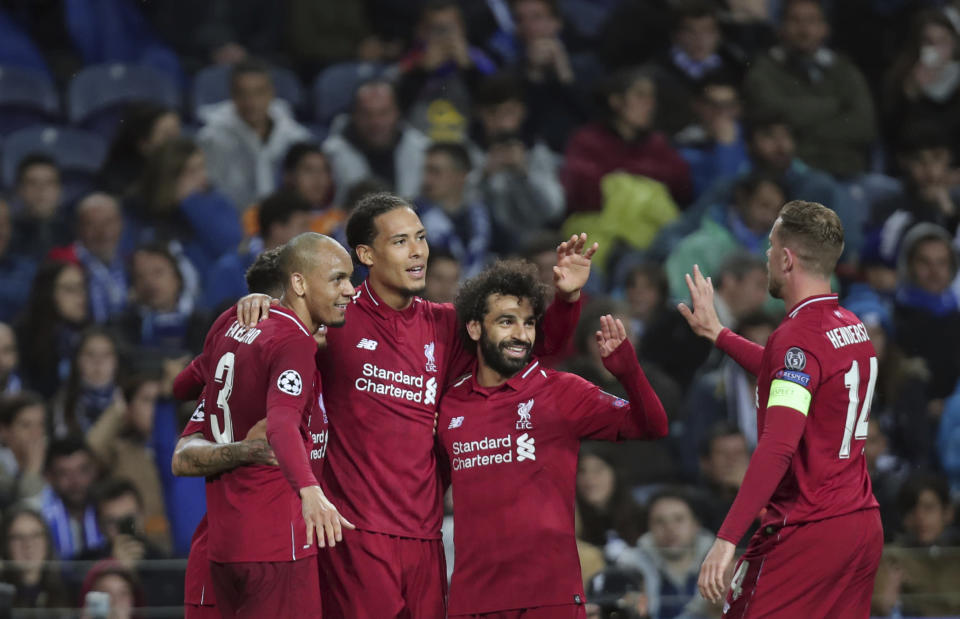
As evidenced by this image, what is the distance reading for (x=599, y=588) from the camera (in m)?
7.82

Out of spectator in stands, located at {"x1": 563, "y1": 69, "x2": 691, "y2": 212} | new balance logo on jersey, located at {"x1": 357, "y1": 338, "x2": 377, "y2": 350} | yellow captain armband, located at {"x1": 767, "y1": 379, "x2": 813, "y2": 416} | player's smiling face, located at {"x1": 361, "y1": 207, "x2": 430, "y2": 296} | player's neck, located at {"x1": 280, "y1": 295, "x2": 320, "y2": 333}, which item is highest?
spectator in stands, located at {"x1": 563, "y1": 69, "x2": 691, "y2": 212}

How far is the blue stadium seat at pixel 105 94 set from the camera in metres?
12.0

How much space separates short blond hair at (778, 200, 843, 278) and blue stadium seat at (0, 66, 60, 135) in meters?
7.69

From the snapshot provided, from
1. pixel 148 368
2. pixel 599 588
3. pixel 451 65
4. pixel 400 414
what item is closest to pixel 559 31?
pixel 451 65

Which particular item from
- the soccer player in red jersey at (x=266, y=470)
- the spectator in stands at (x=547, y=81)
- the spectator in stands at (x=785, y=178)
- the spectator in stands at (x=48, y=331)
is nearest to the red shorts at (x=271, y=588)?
the soccer player in red jersey at (x=266, y=470)

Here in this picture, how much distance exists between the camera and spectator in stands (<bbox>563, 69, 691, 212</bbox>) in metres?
11.9

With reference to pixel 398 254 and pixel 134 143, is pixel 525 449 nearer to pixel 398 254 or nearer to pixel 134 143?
pixel 398 254

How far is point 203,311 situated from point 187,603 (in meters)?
4.17

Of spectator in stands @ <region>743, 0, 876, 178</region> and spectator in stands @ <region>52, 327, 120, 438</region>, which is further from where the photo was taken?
spectator in stands @ <region>743, 0, 876, 178</region>

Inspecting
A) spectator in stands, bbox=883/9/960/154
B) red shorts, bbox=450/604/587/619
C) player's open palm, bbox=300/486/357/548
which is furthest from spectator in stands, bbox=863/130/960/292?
player's open palm, bbox=300/486/357/548

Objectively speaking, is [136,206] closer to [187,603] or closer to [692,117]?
[692,117]

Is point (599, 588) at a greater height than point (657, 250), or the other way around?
point (657, 250)

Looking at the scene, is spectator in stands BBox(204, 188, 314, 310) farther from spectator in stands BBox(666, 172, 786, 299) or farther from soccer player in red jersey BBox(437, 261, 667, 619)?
soccer player in red jersey BBox(437, 261, 667, 619)

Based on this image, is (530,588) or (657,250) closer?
(530,588)
